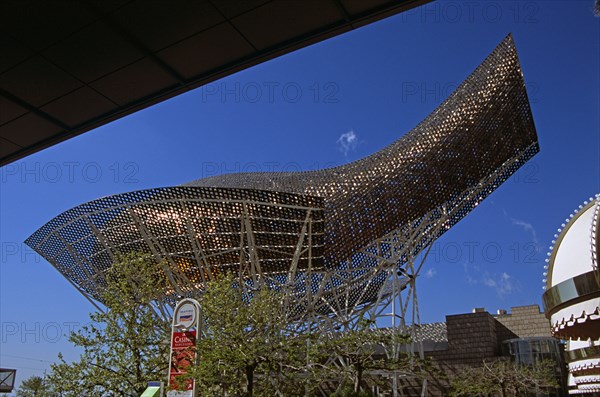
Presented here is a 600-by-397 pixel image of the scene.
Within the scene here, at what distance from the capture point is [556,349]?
53469mm

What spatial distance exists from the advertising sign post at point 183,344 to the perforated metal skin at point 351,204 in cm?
1817

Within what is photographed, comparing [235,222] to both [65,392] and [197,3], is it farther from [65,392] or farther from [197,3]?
[197,3]

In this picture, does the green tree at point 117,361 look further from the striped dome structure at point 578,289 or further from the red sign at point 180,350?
the striped dome structure at point 578,289

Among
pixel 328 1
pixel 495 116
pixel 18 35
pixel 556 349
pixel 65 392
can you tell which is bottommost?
pixel 65 392

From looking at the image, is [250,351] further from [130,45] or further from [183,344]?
[130,45]

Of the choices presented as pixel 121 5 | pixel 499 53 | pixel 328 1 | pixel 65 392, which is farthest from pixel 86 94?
pixel 499 53

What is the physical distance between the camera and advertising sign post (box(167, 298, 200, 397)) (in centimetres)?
1227

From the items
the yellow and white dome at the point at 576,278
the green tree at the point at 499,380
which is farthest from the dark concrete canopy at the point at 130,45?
the green tree at the point at 499,380

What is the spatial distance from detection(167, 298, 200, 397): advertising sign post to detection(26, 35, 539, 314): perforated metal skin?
18.2 metres

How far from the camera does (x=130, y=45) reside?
3.74 metres

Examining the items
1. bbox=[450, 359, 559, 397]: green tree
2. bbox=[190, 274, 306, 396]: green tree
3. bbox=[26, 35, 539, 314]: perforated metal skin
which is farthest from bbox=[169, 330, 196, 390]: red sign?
bbox=[450, 359, 559, 397]: green tree

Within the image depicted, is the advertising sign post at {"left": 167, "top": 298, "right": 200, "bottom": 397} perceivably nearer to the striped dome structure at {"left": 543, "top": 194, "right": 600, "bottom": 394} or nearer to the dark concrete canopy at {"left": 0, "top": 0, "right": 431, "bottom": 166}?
the striped dome structure at {"left": 543, "top": 194, "right": 600, "bottom": 394}

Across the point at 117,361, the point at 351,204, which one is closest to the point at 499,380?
the point at 351,204

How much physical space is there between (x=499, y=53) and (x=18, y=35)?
35.4 m
